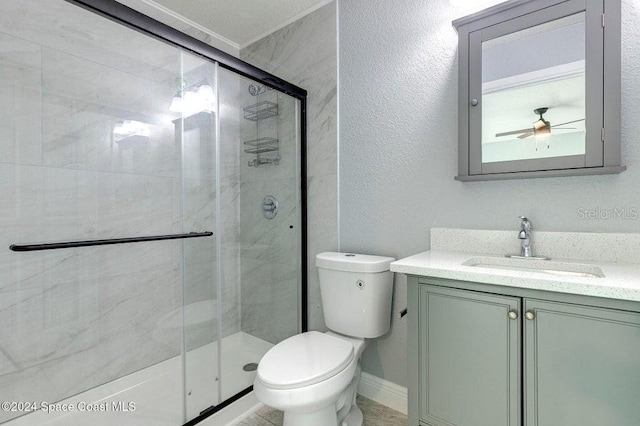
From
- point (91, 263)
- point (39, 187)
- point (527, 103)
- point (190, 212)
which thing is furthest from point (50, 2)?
point (527, 103)

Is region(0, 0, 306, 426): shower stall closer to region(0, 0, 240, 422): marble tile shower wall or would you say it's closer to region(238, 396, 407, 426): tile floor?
region(0, 0, 240, 422): marble tile shower wall

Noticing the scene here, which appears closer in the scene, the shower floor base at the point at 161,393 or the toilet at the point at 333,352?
the toilet at the point at 333,352

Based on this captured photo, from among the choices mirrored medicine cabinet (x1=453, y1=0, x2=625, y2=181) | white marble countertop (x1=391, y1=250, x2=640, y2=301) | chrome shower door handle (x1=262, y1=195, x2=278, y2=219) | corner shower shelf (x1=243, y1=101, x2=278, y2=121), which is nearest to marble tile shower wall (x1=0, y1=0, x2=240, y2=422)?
corner shower shelf (x1=243, y1=101, x2=278, y2=121)

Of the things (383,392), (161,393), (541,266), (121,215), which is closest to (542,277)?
(541,266)

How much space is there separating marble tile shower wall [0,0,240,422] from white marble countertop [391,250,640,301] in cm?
116

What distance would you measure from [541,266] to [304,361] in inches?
41.6

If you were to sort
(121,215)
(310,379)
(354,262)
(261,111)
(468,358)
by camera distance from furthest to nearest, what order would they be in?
(261,111)
(121,215)
(354,262)
(310,379)
(468,358)

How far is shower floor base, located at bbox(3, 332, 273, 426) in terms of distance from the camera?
1.54m

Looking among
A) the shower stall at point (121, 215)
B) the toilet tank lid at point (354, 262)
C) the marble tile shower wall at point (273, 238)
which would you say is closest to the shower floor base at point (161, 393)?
the shower stall at point (121, 215)

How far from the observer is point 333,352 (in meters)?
1.42

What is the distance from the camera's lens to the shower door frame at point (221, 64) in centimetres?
122

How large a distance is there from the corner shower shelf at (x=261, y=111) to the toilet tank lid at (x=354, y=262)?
1010mm

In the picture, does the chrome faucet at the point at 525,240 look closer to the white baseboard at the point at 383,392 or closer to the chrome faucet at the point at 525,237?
the chrome faucet at the point at 525,237

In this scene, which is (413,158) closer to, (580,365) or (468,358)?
(468,358)
